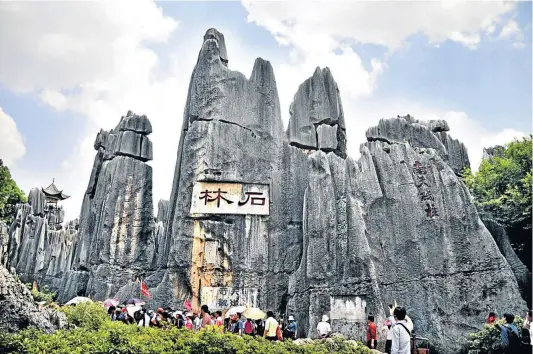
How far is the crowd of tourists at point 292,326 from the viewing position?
540 cm

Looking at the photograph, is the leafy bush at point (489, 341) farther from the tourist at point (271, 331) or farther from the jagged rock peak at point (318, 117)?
the jagged rock peak at point (318, 117)

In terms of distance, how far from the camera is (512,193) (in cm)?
1400

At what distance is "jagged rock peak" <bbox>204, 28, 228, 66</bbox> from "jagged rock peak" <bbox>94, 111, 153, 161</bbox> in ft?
21.4

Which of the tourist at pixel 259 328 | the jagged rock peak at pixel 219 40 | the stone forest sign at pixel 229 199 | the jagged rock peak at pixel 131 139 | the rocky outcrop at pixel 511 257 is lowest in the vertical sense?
the tourist at pixel 259 328

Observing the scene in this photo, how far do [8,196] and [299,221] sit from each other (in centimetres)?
2213

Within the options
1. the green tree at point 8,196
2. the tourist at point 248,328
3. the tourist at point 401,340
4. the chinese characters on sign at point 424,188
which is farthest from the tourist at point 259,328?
the green tree at point 8,196

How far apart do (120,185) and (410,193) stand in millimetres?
13421

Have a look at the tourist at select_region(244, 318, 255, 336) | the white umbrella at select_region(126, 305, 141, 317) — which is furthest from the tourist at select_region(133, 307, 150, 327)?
the tourist at select_region(244, 318, 255, 336)

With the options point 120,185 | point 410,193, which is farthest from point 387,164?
point 120,185

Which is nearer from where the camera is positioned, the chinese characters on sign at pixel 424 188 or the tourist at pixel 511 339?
the tourist at pixel 511 339

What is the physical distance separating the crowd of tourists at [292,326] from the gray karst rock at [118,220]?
7.77 meters

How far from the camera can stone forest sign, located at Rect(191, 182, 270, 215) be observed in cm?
1603

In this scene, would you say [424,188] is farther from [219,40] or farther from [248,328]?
[219,40]

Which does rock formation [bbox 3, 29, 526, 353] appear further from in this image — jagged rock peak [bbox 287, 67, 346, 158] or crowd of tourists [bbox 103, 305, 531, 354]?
crowd of tourists [bbox 103, 305, 531, 354]
